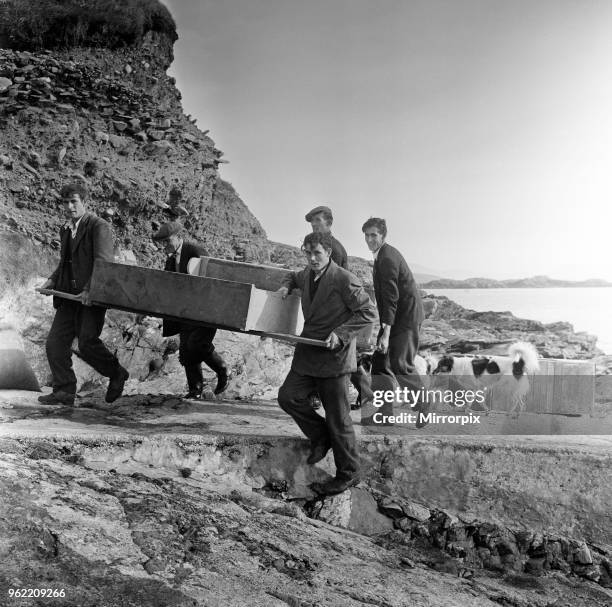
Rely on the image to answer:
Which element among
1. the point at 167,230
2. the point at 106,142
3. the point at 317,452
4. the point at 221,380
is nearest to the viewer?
the point at 317,452

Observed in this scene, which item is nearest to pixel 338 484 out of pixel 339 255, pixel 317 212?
pixel 339 255

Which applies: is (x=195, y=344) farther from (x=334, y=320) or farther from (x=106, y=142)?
(x=106, y=142)

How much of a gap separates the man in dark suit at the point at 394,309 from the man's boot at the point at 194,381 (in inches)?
58.8

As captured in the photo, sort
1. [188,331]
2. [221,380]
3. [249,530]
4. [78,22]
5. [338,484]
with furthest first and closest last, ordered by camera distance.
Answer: [78,22] < [221,380] < [188,331] < [338,484] < [249,530]

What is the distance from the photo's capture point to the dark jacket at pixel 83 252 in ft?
13.9

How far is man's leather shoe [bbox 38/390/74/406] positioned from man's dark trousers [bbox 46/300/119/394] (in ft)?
0.09

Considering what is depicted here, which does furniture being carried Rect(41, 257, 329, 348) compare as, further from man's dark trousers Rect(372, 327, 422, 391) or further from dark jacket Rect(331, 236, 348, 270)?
man's dark trousers Rect(372, 327, 422, 391)

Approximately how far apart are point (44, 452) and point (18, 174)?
5113mm

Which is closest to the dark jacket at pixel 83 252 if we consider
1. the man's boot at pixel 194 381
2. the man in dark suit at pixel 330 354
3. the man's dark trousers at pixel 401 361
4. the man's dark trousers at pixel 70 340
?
the man's dark trousers at pixel 70 340

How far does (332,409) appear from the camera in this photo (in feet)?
11.6

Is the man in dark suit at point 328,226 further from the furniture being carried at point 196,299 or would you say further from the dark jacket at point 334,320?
the dark jacket at point 334,320

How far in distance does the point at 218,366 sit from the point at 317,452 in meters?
1.67

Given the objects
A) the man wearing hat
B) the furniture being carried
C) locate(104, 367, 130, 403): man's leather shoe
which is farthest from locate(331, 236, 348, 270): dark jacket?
locate(104, 367, 130, 403): man's leather shoe

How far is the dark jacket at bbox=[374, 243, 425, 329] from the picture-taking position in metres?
4.36
